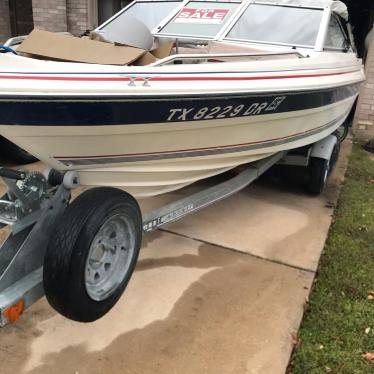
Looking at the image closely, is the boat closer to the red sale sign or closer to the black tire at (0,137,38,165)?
the red sale sign

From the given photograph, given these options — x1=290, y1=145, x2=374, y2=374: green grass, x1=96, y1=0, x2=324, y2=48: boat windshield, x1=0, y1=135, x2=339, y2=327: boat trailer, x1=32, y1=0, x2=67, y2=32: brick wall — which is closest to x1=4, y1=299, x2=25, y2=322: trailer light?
x1=0, y1=135, x2=339, y2=327: boat trailer

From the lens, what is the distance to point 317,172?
471 centimetres

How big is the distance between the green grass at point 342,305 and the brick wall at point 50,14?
614 cm

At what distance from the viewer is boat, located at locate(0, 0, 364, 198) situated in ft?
7.47

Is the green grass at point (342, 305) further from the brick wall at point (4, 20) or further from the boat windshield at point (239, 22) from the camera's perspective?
the brick wall at point (4, 20)

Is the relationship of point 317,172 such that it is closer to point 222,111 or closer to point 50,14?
point 222,111

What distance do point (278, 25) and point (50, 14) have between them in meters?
5.34

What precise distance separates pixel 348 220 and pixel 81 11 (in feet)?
20.4

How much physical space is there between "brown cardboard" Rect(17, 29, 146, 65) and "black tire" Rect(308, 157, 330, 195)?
2.46 m

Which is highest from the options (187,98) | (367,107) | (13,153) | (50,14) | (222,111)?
(187,98)

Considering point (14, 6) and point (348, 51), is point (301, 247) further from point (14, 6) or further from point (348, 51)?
point (14, 6)

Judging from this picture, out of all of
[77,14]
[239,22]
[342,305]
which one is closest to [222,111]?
[342,305]

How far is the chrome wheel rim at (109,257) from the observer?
238cm

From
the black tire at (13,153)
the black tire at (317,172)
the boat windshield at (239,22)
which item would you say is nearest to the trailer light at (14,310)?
the black tire at (13,153)
